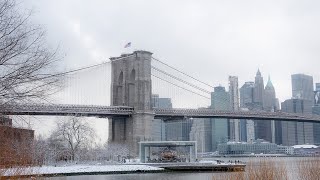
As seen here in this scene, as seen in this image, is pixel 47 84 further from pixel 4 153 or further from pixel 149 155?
pixel 149 155

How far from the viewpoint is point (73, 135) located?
212ft

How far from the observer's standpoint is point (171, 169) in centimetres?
5203

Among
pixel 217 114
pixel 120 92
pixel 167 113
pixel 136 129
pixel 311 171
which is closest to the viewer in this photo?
pixel 311 171

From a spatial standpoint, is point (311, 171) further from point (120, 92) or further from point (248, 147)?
point (248, 147)

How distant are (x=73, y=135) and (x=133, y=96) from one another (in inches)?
636

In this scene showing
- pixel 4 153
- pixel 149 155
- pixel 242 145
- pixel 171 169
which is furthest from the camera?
pixel 242 145

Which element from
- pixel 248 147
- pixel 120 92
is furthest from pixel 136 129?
pixel 248 147

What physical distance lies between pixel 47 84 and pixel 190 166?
43.8 metres

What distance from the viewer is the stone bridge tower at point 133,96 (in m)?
74.8

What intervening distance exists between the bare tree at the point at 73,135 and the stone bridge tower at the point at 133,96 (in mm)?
9078

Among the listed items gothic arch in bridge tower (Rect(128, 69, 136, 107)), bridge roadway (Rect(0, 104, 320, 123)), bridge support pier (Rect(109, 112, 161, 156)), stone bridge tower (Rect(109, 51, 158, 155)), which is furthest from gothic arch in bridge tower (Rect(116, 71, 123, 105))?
bridge roadway (Rect(0, 104, 320, 123))

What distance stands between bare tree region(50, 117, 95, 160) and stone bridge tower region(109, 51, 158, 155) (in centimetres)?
908

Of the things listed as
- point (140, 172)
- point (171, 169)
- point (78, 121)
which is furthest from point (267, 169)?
point (78, 121)

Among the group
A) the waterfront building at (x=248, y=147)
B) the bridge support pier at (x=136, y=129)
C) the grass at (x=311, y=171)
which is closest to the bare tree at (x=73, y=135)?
the bridge support pier at (x=136, y=129)
